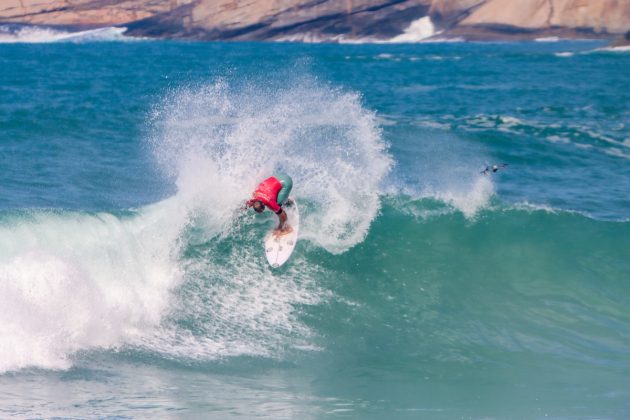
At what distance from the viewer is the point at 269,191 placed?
11938 millimetres

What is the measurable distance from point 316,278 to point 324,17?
223ft

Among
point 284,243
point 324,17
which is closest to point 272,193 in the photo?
point 284,243

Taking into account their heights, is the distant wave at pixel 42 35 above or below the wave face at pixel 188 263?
above

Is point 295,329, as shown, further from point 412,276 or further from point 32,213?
point 32,213

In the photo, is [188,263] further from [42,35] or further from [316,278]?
[42,35]

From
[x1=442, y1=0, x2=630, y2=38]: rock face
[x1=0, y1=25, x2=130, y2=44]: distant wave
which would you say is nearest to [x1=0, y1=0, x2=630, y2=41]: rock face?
[x1=442, y1=0, x2=630, y2=38]: rock face

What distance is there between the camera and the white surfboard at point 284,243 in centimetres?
1327

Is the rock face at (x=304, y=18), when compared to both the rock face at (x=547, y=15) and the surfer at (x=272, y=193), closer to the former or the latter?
the rock face at (x=547, y=15)

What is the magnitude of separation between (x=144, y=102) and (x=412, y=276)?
18.7 metres

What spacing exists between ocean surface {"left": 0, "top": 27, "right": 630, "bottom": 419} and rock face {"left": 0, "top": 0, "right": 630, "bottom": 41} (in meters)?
53.3

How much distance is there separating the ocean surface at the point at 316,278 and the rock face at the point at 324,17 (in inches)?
2099

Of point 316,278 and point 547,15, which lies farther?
point 547,15

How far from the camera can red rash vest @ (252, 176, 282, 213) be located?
11891 mm

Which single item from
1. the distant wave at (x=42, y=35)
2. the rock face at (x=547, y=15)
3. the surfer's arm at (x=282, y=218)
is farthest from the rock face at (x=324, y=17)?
the surfer's arm at (x=282, y=218)
